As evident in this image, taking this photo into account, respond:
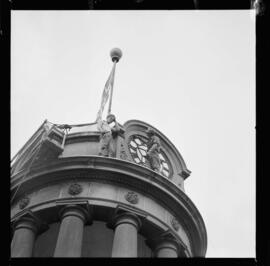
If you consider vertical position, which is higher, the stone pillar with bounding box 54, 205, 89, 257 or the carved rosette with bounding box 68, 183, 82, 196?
the carved rosette with bounding box 68, 183, 82, 196

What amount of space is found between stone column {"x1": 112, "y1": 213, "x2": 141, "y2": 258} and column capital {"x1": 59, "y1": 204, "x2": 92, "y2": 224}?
1.26 metres

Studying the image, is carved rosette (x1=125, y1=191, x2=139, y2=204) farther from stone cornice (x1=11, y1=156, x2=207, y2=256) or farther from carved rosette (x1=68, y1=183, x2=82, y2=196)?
carved rosette (x1=68, y1=183, x2=82, y2=196)

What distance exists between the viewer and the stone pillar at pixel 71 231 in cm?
2147

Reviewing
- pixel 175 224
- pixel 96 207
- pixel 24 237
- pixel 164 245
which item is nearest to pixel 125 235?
pixel 96 207

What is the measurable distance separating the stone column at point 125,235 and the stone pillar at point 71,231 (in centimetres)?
142

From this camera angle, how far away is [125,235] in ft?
74.6

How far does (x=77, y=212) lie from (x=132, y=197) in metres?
2.60

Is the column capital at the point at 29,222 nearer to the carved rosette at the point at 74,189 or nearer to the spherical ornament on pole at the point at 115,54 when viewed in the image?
the carved rosette at the point at 74,189

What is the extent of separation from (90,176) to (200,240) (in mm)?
6457

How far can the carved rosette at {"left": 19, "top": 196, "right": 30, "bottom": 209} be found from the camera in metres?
24.8

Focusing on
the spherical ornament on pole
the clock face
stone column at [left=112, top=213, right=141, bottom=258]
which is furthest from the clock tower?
the spherical ornament on pole

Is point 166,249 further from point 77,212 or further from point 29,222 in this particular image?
point 29,222
